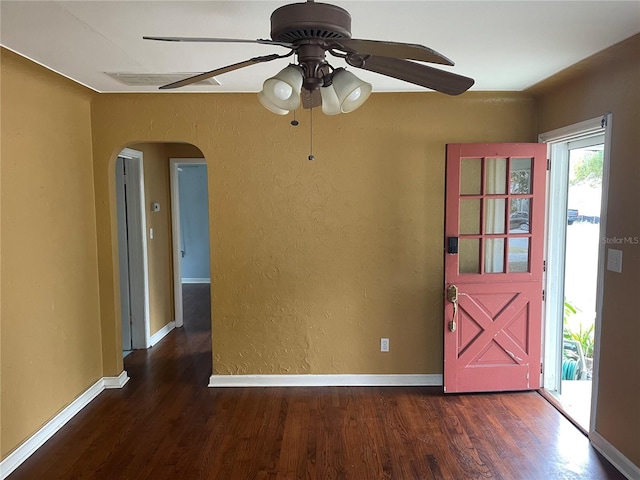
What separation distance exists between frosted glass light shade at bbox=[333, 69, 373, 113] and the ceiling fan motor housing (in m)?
0.18

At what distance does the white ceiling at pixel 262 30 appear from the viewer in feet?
5.99

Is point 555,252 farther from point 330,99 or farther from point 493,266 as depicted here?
point 330,99

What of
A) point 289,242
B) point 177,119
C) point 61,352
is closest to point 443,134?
point 289,242

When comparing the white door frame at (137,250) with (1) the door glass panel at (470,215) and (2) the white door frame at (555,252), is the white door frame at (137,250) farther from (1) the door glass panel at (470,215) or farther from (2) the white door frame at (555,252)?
(2) the white door frame at (555,252)

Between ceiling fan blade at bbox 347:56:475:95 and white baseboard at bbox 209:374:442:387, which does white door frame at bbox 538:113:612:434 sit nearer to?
white baseboard at bbox 209:374:442:387

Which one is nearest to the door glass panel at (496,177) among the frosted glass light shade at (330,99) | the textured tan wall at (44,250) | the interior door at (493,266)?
the interior door at (493,266)

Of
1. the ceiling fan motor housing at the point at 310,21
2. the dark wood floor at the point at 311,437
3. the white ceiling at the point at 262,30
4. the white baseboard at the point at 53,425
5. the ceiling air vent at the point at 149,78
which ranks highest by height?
the ceiling air vent at the point at 149,78

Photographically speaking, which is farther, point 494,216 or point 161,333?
point 161,333

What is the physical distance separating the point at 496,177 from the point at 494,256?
60 centimetres

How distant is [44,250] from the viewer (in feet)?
9.06

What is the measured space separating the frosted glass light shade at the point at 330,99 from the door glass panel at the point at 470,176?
1.88m

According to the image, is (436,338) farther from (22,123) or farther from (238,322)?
(22,123)

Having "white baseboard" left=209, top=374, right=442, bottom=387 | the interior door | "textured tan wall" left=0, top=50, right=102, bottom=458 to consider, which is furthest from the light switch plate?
"textured tan wall" left=0, top=50, right=102, bottom=458

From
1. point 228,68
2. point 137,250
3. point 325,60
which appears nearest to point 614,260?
point 325,60
